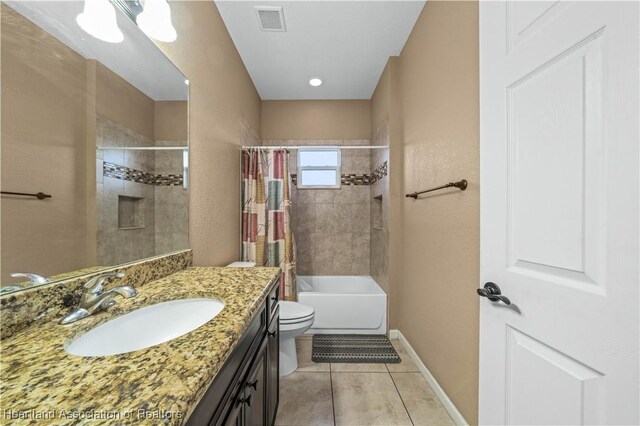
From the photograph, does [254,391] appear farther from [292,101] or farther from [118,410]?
[292,101]

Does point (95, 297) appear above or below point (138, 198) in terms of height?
below

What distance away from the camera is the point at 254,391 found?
0.94 metres

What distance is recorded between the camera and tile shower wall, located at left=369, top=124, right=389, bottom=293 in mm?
2492

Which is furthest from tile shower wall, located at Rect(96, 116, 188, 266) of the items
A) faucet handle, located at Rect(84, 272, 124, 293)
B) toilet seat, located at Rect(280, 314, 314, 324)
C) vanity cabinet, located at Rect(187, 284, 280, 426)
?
toilet seat, located at Rect(280, 314, 314, 324)

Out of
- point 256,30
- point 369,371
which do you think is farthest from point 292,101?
point 369,371

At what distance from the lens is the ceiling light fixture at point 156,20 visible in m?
1.07

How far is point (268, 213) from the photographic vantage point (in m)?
2.46

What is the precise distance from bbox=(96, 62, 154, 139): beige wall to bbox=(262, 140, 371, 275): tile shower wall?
2.12m

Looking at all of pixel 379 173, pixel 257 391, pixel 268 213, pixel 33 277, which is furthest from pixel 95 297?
pixel 379 173

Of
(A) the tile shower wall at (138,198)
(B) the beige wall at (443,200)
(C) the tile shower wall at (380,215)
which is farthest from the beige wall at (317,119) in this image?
(A) the tile shower wall at (138,198)

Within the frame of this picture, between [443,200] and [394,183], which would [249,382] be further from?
[394,183]
